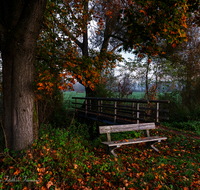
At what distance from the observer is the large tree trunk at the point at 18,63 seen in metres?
3.41

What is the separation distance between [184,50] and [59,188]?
481 inches

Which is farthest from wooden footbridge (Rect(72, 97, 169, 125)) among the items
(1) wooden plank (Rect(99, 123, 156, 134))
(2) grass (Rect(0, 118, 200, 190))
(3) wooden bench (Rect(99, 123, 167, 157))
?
(2) grass (Rect(0, 118, 200, 190))

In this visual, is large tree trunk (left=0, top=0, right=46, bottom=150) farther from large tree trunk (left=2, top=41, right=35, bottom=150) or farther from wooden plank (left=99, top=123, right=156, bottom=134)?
wooden plank (left=99, top=123, right=156, bottom=134)

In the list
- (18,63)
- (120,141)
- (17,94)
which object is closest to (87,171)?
(120,141)

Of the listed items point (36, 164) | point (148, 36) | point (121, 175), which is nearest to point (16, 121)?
point (36, 164)

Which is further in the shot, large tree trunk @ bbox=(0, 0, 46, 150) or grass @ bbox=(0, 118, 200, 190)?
large tree trunk @ bbox=(0, 0, 46, 150)

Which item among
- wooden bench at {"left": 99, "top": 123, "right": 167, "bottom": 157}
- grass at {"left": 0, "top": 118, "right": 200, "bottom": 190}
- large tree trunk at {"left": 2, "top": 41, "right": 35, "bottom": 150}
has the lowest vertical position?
grass at {"left": 0, "top": 118, "right": 200, "bottom": 190}

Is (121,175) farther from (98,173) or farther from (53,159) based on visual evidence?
(53,159)

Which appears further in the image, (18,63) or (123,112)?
(123,112)

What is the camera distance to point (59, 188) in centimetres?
271

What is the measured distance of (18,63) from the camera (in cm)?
343

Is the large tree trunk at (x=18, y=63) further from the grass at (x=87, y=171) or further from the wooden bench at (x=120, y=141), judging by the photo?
the wooden bench at (x=120, y=141)

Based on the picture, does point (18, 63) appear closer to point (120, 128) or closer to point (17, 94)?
point (17, 94)

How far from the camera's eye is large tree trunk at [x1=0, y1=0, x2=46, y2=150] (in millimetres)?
3408
